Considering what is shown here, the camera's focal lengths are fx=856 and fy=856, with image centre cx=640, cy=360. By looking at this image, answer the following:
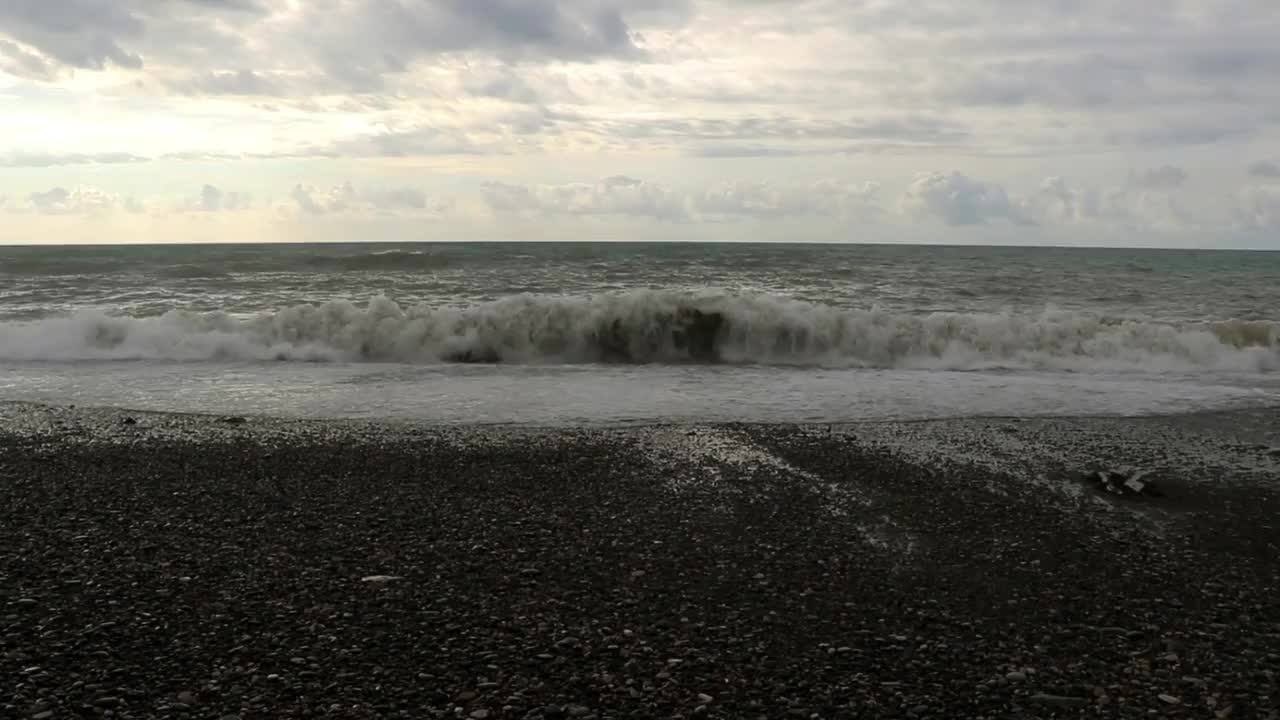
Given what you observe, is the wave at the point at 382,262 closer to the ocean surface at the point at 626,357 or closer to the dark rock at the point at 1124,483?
the ocean surface at the point at 626,357

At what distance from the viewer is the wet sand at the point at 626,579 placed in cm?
348

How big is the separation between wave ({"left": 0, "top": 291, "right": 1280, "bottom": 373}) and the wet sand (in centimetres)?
690

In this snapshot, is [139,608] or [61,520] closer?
[139,608]

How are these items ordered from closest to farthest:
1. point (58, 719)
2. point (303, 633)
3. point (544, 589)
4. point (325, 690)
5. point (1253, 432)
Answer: point (58, 719), point (325, 690), point (303, 633), point (544, 589), point (1253, 432)

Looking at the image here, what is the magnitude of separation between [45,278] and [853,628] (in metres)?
35.9

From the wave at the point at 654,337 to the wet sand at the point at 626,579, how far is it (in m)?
6.90

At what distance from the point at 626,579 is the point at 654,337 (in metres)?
11.4

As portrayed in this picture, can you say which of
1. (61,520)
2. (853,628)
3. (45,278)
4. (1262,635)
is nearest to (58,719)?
(61,520)

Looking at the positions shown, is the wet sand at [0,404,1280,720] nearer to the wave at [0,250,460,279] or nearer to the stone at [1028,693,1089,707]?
the stone at [1028,693,1089,707]

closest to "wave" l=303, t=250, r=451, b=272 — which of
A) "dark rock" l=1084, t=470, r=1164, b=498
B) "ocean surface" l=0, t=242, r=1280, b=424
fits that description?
"ocean surface" l=0, t=242, r=1280, b=424

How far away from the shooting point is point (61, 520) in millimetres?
5566

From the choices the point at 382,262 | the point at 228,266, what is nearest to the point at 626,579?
the point at 382,262

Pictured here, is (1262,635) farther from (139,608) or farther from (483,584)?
(139,608)

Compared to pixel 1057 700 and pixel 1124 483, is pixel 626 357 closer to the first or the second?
pixel 1124 483
